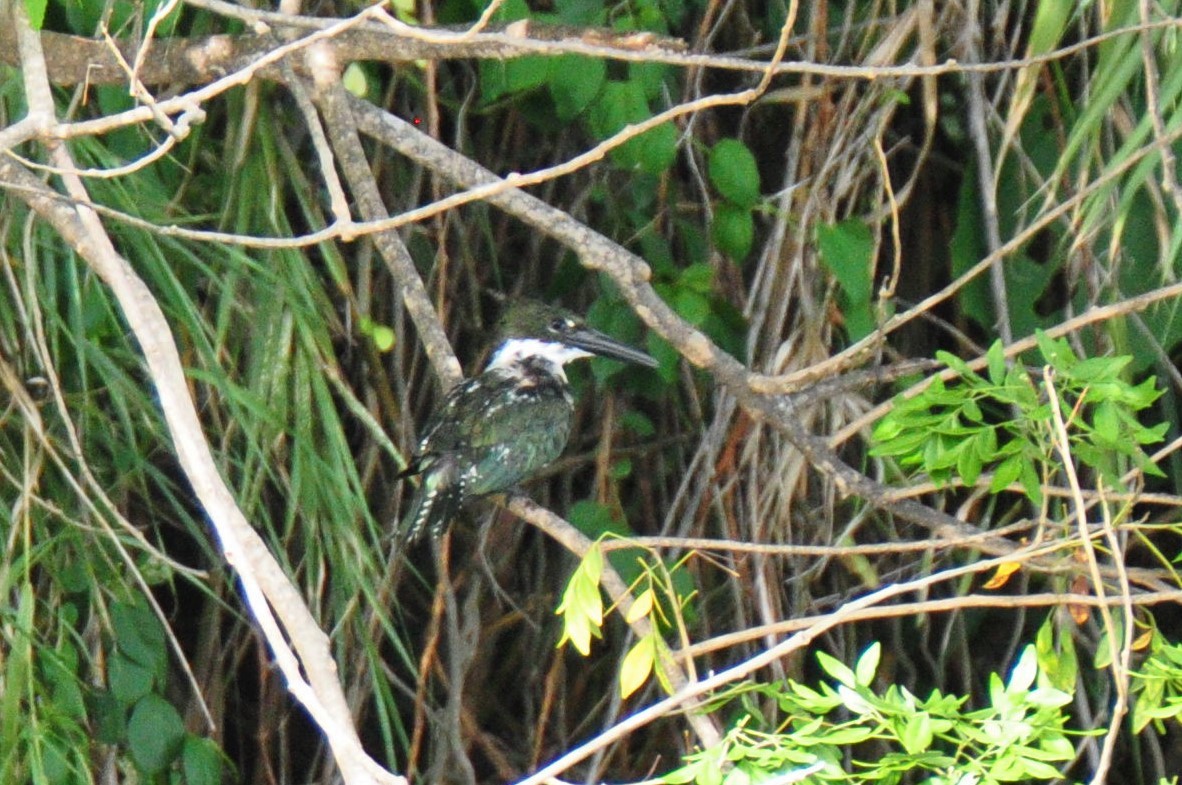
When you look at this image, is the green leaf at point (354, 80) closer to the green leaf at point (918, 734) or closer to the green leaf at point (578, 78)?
the green leaf at point (578, 78)

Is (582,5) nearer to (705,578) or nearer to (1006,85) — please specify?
(1006,85)

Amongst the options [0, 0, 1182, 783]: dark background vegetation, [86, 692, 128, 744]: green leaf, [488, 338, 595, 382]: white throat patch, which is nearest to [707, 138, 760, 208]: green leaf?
[0, 0, 1182, 783]: dark background vegetation

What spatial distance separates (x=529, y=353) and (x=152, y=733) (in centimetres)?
97

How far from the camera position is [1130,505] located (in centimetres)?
185

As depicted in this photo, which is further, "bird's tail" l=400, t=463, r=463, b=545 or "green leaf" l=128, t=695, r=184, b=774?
"bird's tail" l=400, t=463, r=463, b=545

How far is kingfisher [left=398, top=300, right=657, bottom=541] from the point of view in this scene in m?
2.74

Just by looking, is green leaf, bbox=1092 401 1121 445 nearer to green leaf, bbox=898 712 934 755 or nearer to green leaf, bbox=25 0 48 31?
green leaf, bbox=898 712 934 755

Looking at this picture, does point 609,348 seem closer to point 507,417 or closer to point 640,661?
point 507,417

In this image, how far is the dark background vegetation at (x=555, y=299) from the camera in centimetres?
235

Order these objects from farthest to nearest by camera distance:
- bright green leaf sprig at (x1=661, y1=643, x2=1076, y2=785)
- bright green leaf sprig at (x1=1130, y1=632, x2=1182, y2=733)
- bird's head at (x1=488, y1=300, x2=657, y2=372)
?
bird's head at (x1=488, y1=300, x2=657, y2=372), bright green leaf sprig at (x1=1130, y1=632, x2=1182, y2=733), bright green leaf sprig at (x1=661, y1=643, x2=1076, y2=785)

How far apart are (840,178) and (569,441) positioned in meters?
0.84

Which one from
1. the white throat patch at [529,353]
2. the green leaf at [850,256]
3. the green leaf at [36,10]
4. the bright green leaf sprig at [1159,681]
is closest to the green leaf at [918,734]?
the bright green leaf sprig at [1159,681]

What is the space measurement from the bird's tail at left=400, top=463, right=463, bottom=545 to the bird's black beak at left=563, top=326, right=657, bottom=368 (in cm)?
30

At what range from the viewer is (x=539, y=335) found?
9.86ft
